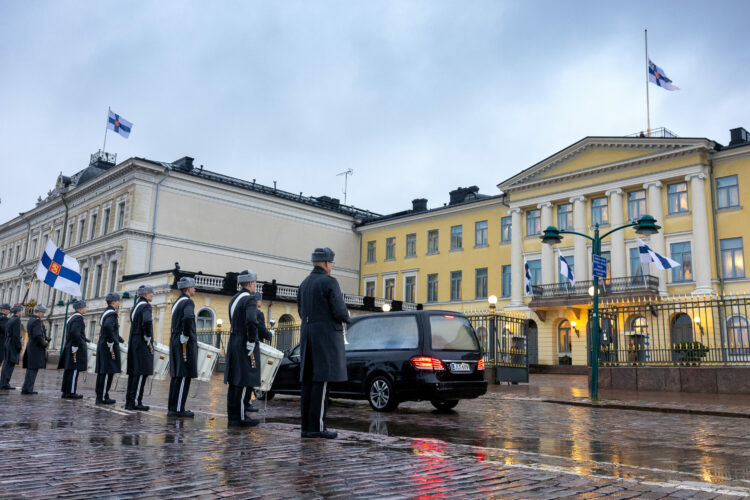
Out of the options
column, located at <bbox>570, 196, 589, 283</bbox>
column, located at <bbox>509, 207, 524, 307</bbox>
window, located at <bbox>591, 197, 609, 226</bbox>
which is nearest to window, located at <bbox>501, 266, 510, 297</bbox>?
column, located at <bbox>509, 207, 524, 307</bbox>

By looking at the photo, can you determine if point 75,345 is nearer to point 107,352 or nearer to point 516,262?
point 107,352

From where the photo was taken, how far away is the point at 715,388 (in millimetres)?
17734

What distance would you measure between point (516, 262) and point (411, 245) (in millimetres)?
11364

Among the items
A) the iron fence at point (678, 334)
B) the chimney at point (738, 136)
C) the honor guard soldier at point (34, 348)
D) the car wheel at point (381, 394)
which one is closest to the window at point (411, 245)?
the chimney at point (738, 136)

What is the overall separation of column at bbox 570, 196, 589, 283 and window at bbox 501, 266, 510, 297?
5.83 meters

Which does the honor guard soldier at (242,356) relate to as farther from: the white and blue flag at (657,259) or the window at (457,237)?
the window at (457,237)

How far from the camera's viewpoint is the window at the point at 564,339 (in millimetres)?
42250

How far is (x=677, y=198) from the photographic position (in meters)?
39.0

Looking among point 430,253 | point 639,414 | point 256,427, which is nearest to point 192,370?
point 256,427

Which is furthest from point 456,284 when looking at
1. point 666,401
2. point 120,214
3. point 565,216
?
point 666,401

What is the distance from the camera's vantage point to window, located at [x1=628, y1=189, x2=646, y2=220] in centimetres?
4041

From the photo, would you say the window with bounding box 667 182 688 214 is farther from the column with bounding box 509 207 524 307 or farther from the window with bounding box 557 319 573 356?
the column with bounding box 509 207 524 307

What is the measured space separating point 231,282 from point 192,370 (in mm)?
31261

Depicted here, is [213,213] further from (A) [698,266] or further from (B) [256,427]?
(B) [256,427]
